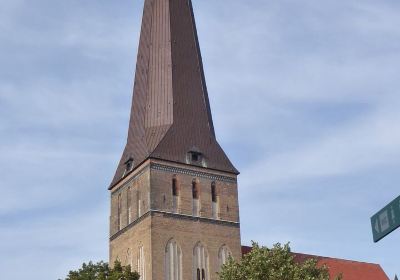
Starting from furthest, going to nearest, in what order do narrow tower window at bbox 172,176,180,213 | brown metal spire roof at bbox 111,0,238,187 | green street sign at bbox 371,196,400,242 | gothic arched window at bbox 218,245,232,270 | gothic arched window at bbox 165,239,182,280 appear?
brown metal spire roof at bbox 111,0,238,187 → gothic arched window at bbox 218,245,232,270 → narrow tower window at bbox 172,176,180,213 → gothic arched window at bbox 165,239,182,280 → green street sign at bbox 371,196,400,242

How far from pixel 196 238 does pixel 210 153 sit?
18.5ft

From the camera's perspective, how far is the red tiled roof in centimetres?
4872

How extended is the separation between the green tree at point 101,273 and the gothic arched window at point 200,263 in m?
9.97

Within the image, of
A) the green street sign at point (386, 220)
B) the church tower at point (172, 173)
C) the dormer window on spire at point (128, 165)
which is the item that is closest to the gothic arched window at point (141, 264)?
the church tower at point (172, 173)

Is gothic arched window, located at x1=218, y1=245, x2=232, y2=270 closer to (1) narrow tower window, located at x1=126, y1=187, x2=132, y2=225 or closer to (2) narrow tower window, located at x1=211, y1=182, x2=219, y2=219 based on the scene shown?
(2) narrow tower window, located at x1=211, y1=182, x2=219, y2=219

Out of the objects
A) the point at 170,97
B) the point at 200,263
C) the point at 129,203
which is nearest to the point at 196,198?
the point at 200,263

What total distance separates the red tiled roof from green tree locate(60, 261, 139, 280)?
19.7m

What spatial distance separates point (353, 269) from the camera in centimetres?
5009

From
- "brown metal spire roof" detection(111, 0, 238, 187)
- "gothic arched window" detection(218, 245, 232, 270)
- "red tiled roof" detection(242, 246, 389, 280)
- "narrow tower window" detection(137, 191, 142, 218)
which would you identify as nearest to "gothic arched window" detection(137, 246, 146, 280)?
"narrow tower window" detection(137, 191, 142, 218)

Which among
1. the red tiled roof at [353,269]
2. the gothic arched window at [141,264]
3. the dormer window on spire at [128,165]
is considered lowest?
the gothic arched window at [141,264]

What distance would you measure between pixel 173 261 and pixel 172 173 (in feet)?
16.8

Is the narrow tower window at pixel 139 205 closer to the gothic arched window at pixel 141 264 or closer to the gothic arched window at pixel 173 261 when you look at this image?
the gothic arched window at pixel 141 264

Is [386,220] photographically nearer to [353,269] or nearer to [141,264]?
[141,264]

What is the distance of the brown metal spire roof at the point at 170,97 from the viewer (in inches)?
1711
